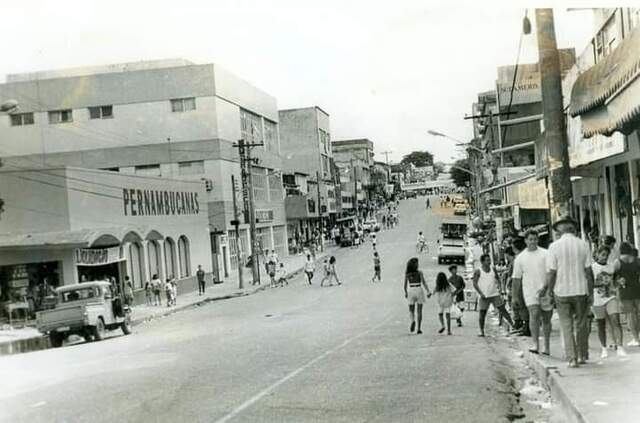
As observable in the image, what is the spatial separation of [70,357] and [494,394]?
10166mm

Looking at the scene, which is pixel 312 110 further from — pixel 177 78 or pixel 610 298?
pixel 610 298

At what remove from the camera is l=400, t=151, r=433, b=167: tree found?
160500mm

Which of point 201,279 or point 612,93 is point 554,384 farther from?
point 201,279

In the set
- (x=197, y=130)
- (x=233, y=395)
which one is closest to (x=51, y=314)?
(x=233, y=395)

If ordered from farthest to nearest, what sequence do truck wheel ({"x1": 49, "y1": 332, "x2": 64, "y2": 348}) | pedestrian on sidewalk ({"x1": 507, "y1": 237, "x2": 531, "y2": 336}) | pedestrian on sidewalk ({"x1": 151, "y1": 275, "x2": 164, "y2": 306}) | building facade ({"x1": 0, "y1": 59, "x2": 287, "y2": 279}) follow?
building facade ({"x1": 0, "y1": 59, "x2": 287, "y2": 279}), pedestrian on sidewalk ({"x1": 151, "y1": 275, "x2": 164, "y2": 306}), truck wheel ({"x1": 49, "y1": 332, "x2": 64, "y2": 348}), pedestrian on sidewalk ({"x1": 507, "y1": 237, "x2": 531, "y2": 336})

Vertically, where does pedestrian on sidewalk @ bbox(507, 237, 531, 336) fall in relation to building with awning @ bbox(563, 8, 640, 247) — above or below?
below

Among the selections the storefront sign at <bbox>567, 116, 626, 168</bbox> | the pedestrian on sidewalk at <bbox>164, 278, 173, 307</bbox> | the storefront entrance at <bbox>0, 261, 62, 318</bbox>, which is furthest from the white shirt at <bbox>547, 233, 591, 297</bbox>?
the pedestrian on sidewalk at <bbox>164, 278, 173, 307</bbox>

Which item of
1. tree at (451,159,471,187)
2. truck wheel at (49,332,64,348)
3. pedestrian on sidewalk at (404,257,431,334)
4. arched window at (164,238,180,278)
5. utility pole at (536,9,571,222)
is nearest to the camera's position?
utility pole at (536,9,571,222)

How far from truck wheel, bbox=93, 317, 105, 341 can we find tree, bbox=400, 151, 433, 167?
455 ft

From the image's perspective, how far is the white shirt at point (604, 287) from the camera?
33.3 feet

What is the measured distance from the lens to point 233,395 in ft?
32.0

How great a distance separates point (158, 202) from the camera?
40.1 m

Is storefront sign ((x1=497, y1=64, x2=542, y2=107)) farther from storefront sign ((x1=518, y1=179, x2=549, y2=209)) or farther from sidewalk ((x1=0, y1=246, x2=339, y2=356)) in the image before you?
storefront sign ((x1=518, y1=179, x2=549, y2=209))

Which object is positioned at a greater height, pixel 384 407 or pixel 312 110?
pixel 312 110
